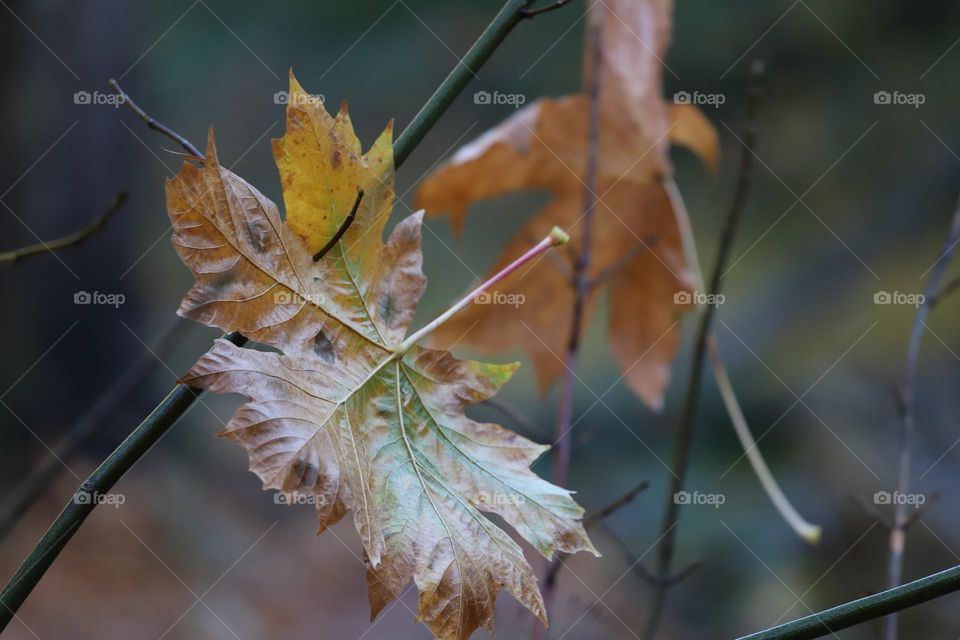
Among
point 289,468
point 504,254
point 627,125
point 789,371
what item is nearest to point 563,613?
point 789,371

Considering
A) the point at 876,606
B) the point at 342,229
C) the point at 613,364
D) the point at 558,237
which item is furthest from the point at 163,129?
the point at 613,364

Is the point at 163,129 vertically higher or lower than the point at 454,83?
lower

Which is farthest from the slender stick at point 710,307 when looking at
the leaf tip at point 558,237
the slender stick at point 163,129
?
the slender stick at point 163,129

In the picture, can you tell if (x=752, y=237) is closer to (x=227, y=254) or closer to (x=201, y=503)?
(x=201, y=503)

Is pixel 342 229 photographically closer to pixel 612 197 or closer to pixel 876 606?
pixel 876 606

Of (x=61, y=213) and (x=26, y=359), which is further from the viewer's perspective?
(x=61, y=213)

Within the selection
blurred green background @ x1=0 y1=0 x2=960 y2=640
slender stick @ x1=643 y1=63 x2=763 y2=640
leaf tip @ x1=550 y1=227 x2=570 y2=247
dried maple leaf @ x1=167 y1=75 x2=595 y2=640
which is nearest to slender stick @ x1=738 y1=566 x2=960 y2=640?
dried maple leaf @ x1=167 y1=75 x2=595 y2=640

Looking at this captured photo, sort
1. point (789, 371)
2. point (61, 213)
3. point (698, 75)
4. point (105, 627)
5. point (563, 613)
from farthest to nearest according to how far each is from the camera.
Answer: point (698, 75) → point (789, 371) → point (61, 213) → point (563, 613) → point (105, 627)
